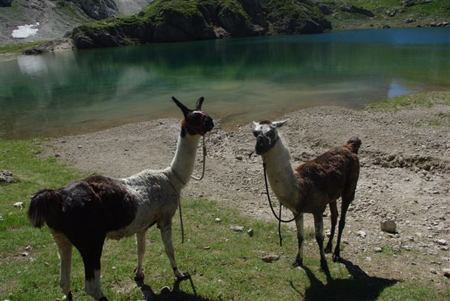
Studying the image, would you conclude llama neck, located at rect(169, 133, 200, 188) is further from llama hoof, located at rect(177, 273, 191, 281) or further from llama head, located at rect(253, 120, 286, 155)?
llama hoof, located at rect(177, 273, 191, 281)

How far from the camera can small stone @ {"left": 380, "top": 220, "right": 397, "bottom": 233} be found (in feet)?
37.7

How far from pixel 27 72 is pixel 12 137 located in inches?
1993

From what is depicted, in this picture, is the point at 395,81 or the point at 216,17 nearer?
the point at 395,81

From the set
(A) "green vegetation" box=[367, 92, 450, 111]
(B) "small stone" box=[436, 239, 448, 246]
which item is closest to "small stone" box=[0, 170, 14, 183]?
(B) "small stone" box=[436, 239, 448, 246]

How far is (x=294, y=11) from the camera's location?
6737 inches

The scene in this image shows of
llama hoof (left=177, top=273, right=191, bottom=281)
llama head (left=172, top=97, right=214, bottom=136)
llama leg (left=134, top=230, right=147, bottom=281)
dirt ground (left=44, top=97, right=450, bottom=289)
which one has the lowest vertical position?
dirt ground (left=44, top=97, right=450, bottom=289)

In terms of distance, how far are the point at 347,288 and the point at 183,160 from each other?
15.2 feet

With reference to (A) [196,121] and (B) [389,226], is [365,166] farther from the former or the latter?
(A) [196,121]

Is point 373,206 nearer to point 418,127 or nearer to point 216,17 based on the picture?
point 418,127

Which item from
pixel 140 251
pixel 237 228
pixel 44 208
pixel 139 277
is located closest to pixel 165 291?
pixel 139 277

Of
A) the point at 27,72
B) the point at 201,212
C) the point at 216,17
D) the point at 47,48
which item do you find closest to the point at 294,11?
the point at 216,17

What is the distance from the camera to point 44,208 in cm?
554

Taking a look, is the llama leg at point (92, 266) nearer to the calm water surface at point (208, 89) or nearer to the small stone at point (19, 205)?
the small stone at point (19, 205)

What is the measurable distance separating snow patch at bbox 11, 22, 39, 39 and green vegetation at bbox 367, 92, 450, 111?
16055cm
